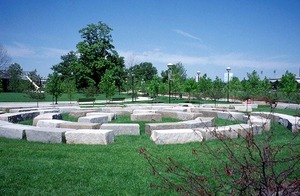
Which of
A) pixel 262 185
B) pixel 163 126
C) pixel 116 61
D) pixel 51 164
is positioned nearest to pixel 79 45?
pixel 116 61

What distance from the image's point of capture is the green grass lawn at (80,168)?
4.60 metres

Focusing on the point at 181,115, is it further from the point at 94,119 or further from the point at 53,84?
the point at 53,84

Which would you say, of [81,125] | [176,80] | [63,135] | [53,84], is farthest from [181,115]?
[176,80]

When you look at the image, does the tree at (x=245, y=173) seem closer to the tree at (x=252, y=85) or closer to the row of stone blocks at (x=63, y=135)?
the row of stone blocks at (x=63, y=135)

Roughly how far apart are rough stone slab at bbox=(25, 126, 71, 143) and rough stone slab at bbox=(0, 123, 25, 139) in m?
0.28

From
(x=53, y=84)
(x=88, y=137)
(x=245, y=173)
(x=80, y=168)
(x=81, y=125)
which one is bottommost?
(x=80, y=168)

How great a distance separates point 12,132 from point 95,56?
4329 cm

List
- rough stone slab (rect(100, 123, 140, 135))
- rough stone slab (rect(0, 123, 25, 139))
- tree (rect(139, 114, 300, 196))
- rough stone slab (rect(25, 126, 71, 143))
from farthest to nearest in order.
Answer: rough stone slab (rect(100, 123, 140, 135)) < rough stone slab (rect(0, 123, 25, 139)) < rough stone slab (rect(25, 126, 71, 143)) < tree (rect(139, 114, 300, 196))

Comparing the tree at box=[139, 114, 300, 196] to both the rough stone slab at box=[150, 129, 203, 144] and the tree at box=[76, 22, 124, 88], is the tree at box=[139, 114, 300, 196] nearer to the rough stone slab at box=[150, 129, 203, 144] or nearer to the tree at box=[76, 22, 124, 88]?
the rough stone slab at box=[150, 129, 203, 144]

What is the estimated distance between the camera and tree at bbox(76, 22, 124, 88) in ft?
165

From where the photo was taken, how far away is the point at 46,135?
8.52 m

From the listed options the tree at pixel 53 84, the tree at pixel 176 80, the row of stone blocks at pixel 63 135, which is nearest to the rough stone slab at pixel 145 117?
the row of stone blocks at pixel 63 135

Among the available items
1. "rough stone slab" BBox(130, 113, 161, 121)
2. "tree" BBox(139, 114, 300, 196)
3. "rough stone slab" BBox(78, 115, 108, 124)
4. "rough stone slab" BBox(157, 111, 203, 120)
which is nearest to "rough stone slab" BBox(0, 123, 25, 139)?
"rough stone slab" BBox(78, 115, 108, 124)

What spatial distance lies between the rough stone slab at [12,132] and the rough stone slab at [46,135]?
0.92ft
